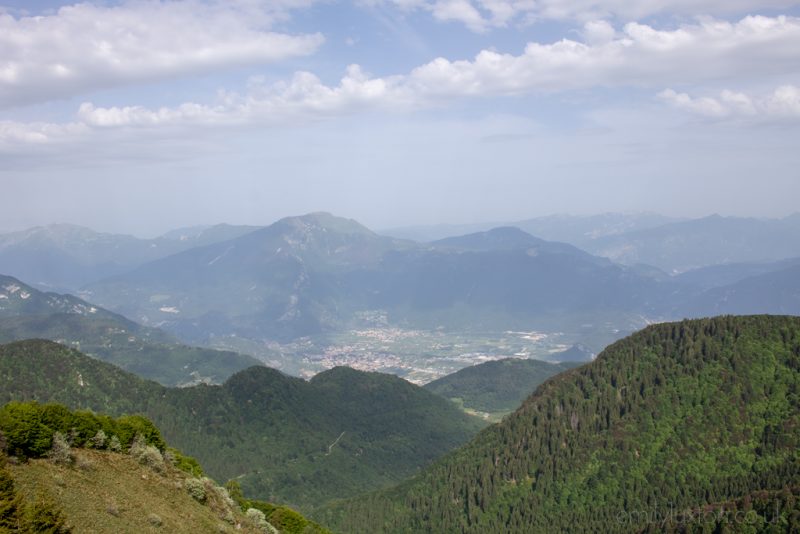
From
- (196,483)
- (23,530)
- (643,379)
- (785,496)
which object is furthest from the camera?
(643,379)

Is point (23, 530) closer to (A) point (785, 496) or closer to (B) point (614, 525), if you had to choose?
(A) point (785, 496)

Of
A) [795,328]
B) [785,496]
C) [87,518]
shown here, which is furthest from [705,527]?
[87,518]

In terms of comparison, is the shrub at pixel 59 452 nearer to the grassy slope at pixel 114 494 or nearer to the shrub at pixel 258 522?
the grassy slope at pixel 114 494

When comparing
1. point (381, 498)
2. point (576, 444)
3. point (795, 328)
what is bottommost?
point (381, 498)

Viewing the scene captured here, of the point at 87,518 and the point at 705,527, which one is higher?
the point at 87,518

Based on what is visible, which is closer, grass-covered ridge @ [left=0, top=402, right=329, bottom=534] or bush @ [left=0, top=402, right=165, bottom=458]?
grass-covered ridge @ [left=0, top=402, right=329, bottom=534]

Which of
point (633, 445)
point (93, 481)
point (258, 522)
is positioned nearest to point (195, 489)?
point (93, 481)

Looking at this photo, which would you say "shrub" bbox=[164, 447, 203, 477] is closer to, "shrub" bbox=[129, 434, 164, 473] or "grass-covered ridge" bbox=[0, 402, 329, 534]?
"grass-covered ridge" bbox=[0, 402, 329, 534]

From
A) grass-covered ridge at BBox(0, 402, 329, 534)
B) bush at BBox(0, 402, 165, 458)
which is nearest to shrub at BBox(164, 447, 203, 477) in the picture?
grass-covered ridge at BBox(0, 402, 329, 534)

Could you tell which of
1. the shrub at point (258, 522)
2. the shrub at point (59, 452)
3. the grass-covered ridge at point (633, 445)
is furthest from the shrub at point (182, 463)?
the grass-covered ridge at point (633, 445)
